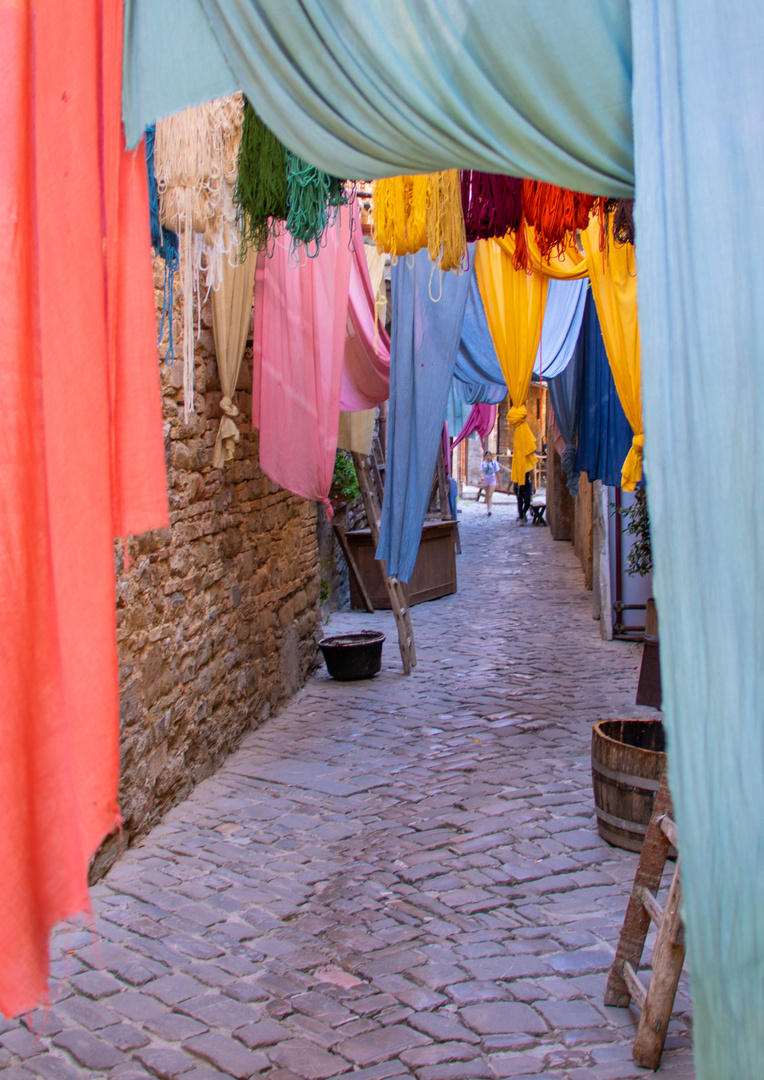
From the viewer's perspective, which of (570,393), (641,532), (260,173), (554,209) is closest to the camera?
(260,173)

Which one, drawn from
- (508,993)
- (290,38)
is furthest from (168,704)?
(290,38)

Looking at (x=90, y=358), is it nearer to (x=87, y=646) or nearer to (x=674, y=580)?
(x=87, y=646)

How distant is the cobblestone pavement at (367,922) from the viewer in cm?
260

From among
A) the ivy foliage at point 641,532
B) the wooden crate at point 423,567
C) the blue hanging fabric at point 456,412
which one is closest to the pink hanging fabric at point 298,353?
the ivy foliage at point 641,532

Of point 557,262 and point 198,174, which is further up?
point 557,262

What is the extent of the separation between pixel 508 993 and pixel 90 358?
2324 millimetres

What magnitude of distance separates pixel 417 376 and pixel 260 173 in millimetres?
2582

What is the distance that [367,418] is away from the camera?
7012 mm

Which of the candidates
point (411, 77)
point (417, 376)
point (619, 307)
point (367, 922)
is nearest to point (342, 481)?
point (417, 376)

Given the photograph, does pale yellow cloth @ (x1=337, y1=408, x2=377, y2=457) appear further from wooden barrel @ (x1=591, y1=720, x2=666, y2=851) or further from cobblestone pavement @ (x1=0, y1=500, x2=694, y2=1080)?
wooden barrel @ (x1=591, y1=720, x2=666, y2=851)

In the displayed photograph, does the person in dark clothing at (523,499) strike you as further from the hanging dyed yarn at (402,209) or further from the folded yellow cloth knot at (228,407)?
the hanging dyed yarn at (402,209)

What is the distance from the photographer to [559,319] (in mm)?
7004

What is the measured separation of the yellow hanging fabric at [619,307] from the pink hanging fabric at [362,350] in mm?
1301

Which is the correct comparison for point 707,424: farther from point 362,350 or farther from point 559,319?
point 559,319
